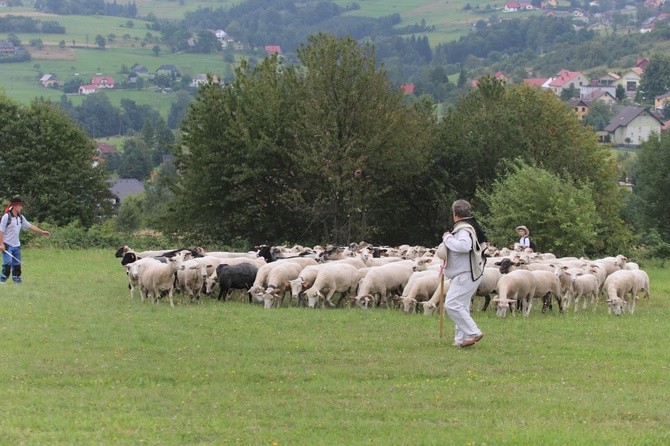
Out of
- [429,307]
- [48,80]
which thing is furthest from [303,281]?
[48,80]

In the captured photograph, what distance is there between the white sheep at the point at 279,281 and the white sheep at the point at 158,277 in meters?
2.14

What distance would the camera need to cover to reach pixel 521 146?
177 feet

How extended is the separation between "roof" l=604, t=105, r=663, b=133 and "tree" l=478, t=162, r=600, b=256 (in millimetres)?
129782

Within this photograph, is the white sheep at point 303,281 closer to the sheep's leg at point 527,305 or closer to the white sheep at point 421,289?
the white sheep at point 421,289

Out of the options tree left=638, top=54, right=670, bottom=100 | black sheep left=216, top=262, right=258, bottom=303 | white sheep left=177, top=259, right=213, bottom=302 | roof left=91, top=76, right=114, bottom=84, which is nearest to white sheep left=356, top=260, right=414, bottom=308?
black sheep left=216, top=262, right=258, bottom=303

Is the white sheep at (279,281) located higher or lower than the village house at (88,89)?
lower

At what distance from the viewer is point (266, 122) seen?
159ft

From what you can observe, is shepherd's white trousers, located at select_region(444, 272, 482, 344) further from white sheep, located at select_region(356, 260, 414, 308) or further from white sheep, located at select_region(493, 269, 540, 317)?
white sheep, located at select_region(356, 260, 414, 308)

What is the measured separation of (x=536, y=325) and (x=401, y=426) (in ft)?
31.0

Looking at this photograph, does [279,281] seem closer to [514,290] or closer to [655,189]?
[514,290]

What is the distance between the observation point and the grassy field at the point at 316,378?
1138 cm

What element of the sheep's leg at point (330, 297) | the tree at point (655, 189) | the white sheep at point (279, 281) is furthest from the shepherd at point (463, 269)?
the tree at point (655, 189)

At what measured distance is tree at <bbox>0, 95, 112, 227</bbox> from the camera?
200ft

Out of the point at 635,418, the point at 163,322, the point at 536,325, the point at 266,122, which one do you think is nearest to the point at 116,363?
the point at 163,322
